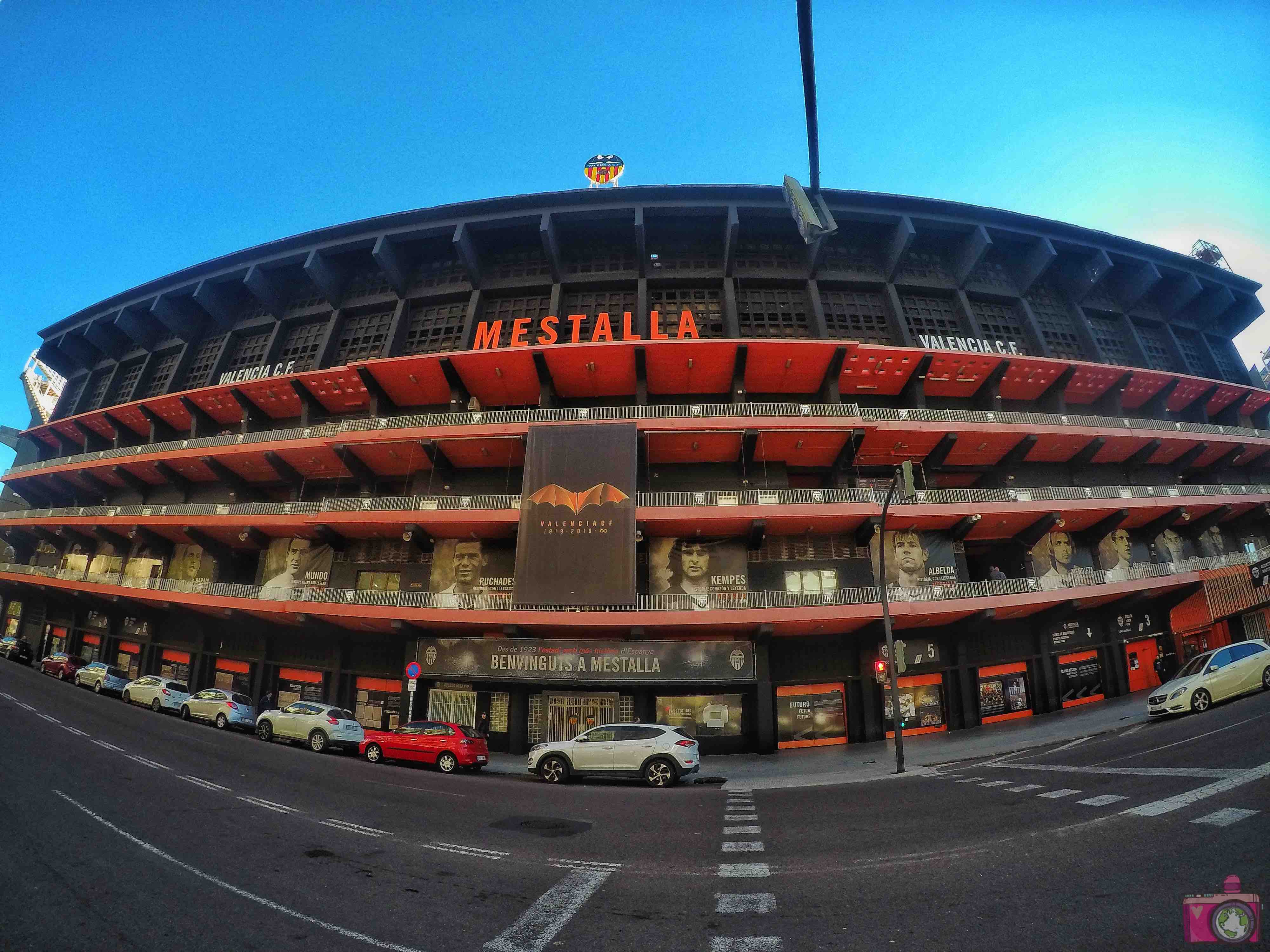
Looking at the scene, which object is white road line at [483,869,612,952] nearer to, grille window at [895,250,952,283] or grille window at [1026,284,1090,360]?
grille window at [895,250,952,283]

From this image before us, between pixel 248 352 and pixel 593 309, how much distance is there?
22.9 m

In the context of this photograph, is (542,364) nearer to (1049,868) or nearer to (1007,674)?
(1049,868)

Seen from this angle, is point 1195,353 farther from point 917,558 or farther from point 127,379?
point 127,379

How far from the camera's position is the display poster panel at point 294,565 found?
23.9 m

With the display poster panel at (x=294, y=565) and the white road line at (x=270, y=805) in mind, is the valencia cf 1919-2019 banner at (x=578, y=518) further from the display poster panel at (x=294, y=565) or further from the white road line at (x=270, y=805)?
the display poster panel at (x=294, y=565)

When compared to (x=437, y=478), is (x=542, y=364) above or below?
above

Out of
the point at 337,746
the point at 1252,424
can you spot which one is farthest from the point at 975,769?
the point at 1252,424

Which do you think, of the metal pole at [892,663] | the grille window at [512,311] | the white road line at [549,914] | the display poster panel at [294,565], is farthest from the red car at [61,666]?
the metal pole at [892,663]

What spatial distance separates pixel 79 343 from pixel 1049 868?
60474 mm

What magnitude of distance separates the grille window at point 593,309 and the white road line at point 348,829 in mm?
20576

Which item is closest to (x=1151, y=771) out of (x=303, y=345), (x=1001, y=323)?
(x=1001, y=323)

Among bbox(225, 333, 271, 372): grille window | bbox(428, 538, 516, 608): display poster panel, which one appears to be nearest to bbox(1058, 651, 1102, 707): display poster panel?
bbox(428, 538, 516, 608): display poster panel

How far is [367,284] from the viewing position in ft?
96.4

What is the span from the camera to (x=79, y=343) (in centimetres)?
3872
